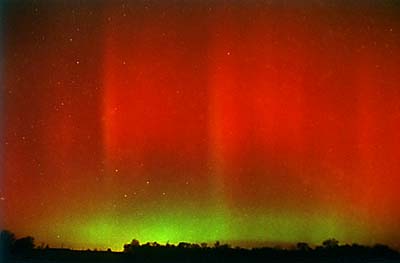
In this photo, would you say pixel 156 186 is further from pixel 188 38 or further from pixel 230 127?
pixel 188 38

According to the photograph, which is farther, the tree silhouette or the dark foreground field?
the tree silhouette

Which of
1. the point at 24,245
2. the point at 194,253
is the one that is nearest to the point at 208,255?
the point at 194,253

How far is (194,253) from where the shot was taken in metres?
4.06

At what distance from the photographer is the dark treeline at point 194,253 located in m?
3.96

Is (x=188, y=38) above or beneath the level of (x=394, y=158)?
above

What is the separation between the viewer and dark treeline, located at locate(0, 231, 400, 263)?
3.96 metres

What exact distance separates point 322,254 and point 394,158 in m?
0.72

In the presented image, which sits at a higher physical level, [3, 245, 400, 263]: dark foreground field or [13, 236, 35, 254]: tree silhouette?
[13, 236, 35, 254]: tree silhouette

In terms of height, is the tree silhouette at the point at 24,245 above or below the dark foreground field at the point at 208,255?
above

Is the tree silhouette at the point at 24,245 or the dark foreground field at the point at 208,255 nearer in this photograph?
the dark foreground field at the point at 208,255

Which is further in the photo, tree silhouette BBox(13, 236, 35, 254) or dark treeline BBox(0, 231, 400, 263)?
tree silhouette BBox(13, 236, 35, 254)

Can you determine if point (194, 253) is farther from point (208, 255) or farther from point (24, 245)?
point (24, 245)

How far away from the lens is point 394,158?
4.41 meters

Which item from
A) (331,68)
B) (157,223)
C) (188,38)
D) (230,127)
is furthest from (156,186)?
(331,68)
